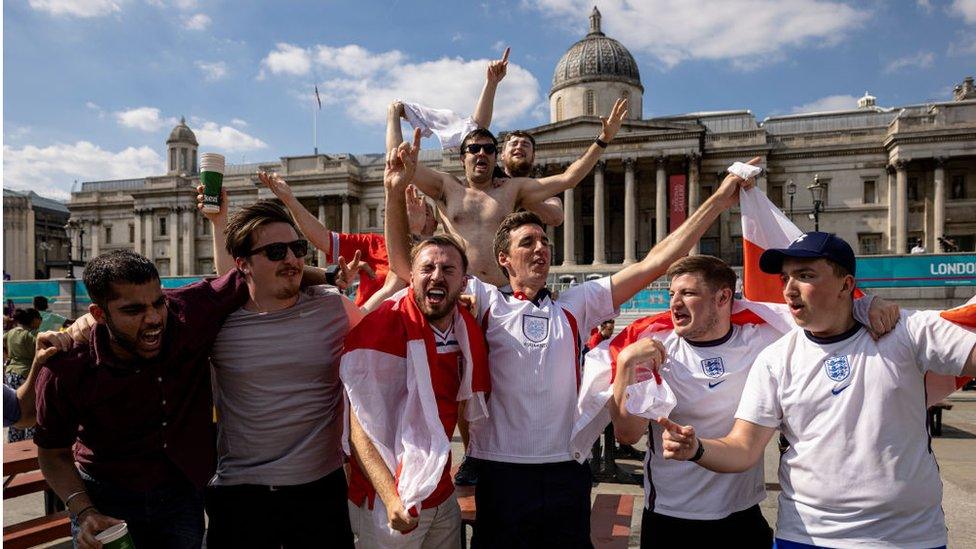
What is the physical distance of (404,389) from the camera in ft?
9.71

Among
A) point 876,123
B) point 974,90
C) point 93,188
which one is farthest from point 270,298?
point 93,188

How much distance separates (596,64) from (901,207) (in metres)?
24.3

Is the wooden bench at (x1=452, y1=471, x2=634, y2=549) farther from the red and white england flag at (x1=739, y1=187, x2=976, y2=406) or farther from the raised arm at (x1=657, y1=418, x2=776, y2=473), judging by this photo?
the red and white england flag at (x1=739, y1=187, x2=976, y2=406)

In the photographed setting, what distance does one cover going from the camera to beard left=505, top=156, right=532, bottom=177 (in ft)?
17.0

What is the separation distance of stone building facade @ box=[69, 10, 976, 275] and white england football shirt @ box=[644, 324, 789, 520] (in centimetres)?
3967

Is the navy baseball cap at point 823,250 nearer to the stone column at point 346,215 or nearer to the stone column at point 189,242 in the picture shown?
the stone column at point 346,215

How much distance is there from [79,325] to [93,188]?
8524 cm

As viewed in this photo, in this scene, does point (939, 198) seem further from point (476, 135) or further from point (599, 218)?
point (476, 135)

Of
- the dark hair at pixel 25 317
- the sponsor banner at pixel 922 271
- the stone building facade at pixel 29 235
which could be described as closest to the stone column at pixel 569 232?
the sponsor banner at pixel 922 271

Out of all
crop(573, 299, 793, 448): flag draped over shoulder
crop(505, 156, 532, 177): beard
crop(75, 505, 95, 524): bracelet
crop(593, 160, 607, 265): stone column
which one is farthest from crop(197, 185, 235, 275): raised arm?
crop(593, 160, 607, 265): stone column

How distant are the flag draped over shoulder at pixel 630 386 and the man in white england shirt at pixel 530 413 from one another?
0.10 m

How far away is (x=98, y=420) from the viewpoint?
287cm

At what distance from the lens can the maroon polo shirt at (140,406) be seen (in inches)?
111

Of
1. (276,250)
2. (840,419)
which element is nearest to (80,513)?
(276,250)
